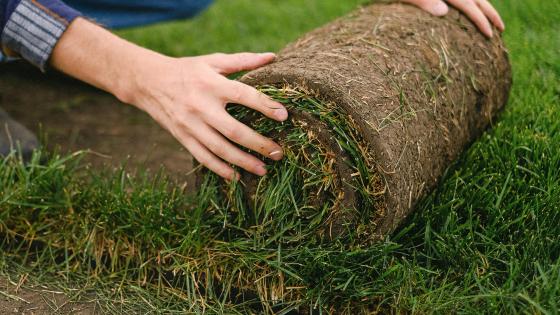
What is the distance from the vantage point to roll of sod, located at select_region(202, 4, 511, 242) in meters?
1.90

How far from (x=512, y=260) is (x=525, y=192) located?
0.99 ft

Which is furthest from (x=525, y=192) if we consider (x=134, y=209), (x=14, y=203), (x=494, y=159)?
(x=14, y=203)

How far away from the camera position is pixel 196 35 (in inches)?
167

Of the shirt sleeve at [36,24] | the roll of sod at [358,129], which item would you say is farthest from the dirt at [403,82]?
the shirt sleeve at [36,24]

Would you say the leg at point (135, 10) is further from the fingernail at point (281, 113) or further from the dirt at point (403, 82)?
the fingernail at point (281, 113)

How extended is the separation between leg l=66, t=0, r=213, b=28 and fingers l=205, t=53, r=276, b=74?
1.32m

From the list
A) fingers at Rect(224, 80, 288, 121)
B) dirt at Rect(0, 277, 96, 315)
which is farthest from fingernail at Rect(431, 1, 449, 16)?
dirt at Rect(0, 277, 96, 315)

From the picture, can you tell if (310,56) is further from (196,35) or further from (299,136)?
(196,35)

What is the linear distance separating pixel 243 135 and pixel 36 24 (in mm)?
885

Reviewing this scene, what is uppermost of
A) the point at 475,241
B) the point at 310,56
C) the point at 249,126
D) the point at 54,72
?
the point at 310,56

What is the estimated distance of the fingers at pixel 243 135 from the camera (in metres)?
1.95

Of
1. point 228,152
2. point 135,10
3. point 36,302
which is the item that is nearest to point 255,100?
point 228,152

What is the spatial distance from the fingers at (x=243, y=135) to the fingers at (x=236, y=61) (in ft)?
0.62

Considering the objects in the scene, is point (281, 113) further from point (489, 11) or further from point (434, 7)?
point (489, 11)
